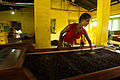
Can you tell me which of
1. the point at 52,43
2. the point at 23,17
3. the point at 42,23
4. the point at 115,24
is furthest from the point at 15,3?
the point at 115,24

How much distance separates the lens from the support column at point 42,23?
2812mm

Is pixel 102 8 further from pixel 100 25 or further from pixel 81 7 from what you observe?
pixel 81 7

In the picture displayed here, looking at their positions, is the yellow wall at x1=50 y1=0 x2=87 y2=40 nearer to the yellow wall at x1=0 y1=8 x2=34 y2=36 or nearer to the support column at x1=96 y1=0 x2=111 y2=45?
the yellow wall at x1=0 y1=8 x2=34 y2=36

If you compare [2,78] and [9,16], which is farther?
[9,16]

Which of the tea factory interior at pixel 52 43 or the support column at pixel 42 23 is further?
the support column at pixel 42 23

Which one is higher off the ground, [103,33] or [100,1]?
[100,1]

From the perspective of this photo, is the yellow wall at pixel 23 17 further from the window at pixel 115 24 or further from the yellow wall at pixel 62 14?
the window at pixel 115 24

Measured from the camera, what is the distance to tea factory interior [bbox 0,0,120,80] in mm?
732

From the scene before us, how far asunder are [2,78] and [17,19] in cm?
690

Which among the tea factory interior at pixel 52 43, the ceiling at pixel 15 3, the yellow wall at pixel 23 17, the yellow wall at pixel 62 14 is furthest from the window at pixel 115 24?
the yellow wall at pixel 23 17

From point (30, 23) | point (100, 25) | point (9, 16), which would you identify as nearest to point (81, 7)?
point (30, 23)

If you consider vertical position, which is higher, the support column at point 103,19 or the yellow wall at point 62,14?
the yellow wall at point 62,14

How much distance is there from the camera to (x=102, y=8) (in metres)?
2.94

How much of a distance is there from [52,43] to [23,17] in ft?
10.6
